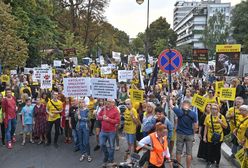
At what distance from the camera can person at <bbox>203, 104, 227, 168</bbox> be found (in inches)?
348

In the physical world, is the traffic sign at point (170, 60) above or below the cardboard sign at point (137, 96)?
above

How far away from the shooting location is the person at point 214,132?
884 cm

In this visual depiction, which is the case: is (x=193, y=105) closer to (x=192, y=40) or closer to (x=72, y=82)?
(x=72, y=82)

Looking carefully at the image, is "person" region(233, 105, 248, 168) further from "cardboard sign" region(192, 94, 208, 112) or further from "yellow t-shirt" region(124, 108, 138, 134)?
"yellow t-shirt" region(124, 108, 138, 134)

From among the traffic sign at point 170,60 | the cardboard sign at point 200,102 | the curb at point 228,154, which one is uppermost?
the traffic sign at point 170,60

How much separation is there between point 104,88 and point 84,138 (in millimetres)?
1453

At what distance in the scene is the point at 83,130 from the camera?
396 inches

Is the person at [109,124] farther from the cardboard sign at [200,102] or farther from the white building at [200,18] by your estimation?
the white building at [200,18]

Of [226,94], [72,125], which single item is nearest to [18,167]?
[72,125]

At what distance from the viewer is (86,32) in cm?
5478

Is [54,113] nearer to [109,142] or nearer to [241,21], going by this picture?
[109,142]

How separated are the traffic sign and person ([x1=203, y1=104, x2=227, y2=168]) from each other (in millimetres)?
1349

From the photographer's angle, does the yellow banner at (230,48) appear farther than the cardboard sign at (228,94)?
Yes

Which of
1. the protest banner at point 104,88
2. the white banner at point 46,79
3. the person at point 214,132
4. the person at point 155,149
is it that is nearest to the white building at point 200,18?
the white banner at point 46,79
